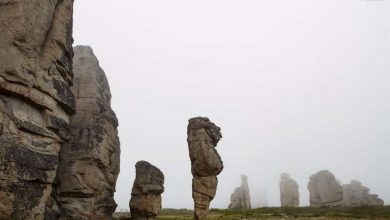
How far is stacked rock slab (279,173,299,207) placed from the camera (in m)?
65.7

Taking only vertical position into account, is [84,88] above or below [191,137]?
above

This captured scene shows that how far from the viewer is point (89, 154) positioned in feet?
70.8

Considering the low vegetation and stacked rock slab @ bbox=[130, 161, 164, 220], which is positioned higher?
stacked rock slab @ bbox=[130, 161, 164, 220]

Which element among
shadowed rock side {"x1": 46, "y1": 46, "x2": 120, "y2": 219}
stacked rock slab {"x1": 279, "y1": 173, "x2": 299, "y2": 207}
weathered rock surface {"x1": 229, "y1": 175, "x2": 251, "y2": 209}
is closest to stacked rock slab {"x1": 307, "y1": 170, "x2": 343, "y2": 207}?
stacked rock slab {"x1": 279, "y1": 173, "x2": 299, "y2": 207}

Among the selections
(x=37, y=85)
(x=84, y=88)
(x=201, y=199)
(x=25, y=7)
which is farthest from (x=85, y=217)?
(x=25, y=7)

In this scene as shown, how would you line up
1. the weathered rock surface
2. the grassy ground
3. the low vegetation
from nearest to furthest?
1. the grassy ground
2. the low vegetation
3. the weathered rock surface

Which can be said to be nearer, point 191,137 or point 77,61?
point 191,137

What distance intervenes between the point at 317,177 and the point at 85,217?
4724cm

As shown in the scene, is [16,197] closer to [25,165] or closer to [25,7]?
[25,165]

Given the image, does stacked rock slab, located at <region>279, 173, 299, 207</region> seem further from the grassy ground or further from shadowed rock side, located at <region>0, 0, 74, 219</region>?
shadowed rock side, located at <region>0, 0, 74, 219</region>

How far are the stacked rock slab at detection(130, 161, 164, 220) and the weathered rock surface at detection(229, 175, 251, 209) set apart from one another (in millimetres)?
44513

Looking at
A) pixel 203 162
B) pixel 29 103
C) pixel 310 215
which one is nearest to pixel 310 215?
pixel 310 215

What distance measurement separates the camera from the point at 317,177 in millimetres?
58438

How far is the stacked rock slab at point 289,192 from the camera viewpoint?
216 ft
